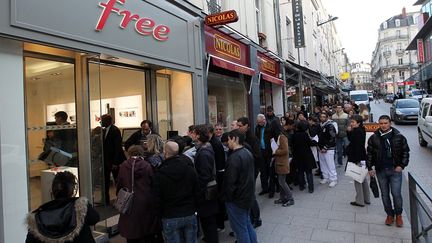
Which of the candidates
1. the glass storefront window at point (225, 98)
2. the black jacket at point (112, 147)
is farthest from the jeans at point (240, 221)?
the glass storefront window at point (225, 98)

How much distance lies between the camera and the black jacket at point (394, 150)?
4984mm

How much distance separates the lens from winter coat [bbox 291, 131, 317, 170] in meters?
7.36

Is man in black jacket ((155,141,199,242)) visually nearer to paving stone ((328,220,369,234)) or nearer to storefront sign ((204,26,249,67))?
paving stone ((328,220,369,234))

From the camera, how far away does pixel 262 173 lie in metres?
7.35

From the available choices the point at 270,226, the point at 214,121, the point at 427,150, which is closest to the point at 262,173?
the point at 270,226

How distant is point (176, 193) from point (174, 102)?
480 centimetres

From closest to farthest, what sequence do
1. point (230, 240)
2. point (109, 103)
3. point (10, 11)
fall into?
point (10, 11) → point (230, 240) → point (109, 103)

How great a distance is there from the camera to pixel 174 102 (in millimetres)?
8211

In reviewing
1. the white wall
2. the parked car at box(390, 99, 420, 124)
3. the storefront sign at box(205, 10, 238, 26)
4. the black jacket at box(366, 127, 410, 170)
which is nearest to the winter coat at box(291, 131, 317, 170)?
the black jacket at box(366, 127, 410, 170)

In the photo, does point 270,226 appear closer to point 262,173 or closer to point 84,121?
point 262,173

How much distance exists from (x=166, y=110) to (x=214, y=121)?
2425mm

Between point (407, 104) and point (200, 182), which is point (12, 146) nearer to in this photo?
point (200, 182)

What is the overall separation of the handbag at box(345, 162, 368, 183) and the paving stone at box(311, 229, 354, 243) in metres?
1.41

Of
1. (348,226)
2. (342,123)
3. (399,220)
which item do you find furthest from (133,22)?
(342,123)
